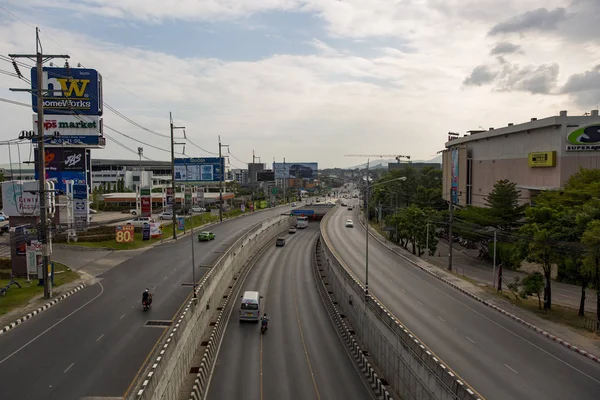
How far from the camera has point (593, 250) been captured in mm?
29391

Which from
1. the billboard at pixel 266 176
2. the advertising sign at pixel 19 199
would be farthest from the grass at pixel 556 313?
the billboard at pixel 266 176

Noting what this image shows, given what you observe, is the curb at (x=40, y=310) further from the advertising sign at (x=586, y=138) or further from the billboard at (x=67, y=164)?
the advertising sign at (x=586, y=138)

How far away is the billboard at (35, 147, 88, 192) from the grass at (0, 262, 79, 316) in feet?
57.4

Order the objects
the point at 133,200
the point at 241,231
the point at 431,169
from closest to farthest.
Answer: the point at 241,231 < the point at 133,200 < the point at 431,169

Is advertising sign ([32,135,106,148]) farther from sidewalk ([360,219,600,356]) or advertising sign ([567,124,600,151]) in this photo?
advertising sign ([567,124,600,151])

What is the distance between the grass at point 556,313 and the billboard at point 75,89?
53.2 meters

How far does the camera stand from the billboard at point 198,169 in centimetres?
10388

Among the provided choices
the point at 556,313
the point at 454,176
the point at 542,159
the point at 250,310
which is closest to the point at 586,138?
the point at 542,159

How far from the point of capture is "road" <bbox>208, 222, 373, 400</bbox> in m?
25.5

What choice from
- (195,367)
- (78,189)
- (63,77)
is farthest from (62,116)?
(195,367)

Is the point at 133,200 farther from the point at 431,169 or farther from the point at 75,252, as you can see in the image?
the point at 431,169

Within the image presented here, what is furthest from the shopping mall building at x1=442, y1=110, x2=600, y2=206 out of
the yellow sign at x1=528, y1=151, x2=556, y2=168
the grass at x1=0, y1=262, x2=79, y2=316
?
the grass at x1=0, y1=262, x2=79, y2=316

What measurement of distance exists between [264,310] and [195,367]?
14.0 m

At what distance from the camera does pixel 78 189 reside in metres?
58.2
